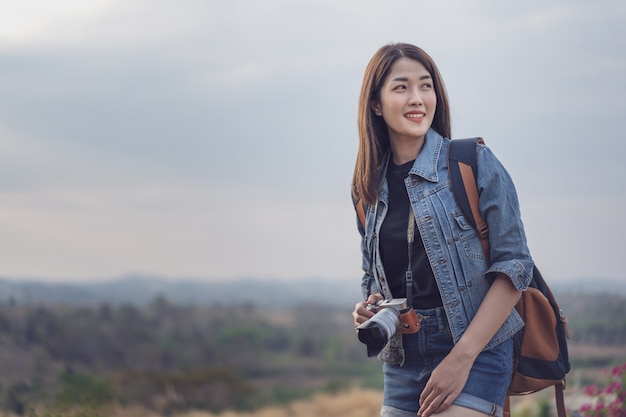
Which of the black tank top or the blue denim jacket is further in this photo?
the black tank top

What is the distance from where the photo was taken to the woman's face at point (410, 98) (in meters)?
3.01

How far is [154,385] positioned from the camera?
15055mm

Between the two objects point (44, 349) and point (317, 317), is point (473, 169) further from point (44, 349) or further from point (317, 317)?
point (317, 317)

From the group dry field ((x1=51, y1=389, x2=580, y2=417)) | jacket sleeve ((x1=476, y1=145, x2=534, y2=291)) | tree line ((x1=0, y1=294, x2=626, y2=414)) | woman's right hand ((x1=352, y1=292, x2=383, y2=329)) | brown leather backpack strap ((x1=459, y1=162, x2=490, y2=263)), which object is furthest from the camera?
tree line ((x1=0, y1=294, x2=626, y2=414))

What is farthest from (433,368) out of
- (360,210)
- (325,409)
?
(325,409)

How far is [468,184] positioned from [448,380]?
68 cm

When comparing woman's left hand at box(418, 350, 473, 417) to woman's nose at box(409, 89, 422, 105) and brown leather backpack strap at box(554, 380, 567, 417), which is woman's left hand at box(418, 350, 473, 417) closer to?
brown leather backpack strap at box(554, 380, 567, 417)

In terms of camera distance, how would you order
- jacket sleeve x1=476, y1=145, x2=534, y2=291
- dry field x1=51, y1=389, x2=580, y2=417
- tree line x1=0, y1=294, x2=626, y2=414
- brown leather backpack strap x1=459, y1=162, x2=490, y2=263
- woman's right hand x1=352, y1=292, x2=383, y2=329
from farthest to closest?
Answer: 1. tree line x1=0, y1=294, x2=626, y2=414
2. dry field x1=51, y1=389, x2=580, y2=417
3. woman's right hand x1=352, y1=292, x2=383, y2=329
4. brown leather backpack strap x1=459, y1=162, x2=490, y2=263
5. jacket sleeve x1=476, y1=145, x2=534, y2=291

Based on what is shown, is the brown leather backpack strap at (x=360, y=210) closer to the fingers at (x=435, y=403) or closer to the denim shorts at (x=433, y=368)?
the denim shorts at (x=433, y=368)

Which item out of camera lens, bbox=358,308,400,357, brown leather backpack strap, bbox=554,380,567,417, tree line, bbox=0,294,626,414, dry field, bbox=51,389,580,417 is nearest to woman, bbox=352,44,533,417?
camera lens, bbox=358,308,400,357

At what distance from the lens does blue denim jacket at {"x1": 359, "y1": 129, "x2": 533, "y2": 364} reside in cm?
274

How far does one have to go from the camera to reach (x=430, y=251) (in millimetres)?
2824

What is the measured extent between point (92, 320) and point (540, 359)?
24922 millimetres

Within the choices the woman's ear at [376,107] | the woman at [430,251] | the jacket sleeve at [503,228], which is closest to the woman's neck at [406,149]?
the woman at [430,251]
